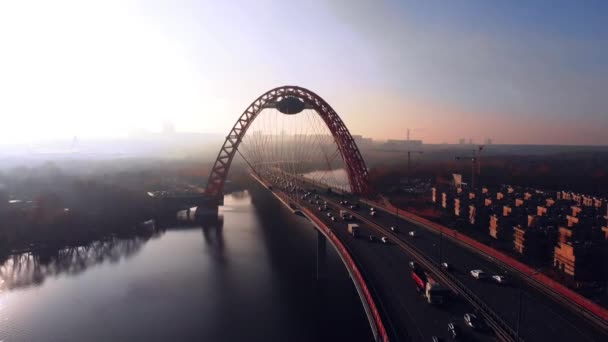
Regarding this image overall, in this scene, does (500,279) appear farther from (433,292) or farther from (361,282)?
(361,282)

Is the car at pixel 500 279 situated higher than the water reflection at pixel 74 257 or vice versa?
the car at pixel 500 279

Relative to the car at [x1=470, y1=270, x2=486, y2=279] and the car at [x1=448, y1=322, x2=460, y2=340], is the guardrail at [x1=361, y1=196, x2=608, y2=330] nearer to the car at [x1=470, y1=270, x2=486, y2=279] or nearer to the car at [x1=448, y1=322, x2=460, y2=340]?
the car at [x1=470, y1=270, x2=486, y2=279]

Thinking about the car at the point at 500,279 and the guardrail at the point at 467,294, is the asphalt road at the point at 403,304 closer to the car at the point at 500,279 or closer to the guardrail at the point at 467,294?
the guardrail at the point at 467,294

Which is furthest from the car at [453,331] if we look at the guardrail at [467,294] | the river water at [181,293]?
the river water at [181,293]

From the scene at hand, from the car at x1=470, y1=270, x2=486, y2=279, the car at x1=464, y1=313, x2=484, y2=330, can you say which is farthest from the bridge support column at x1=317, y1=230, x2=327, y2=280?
the car at x1=464, y1=313, x2=484, y2=330

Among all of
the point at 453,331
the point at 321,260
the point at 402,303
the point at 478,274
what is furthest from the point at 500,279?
the point at 321,260

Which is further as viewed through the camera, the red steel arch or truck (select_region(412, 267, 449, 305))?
the red steel arch
